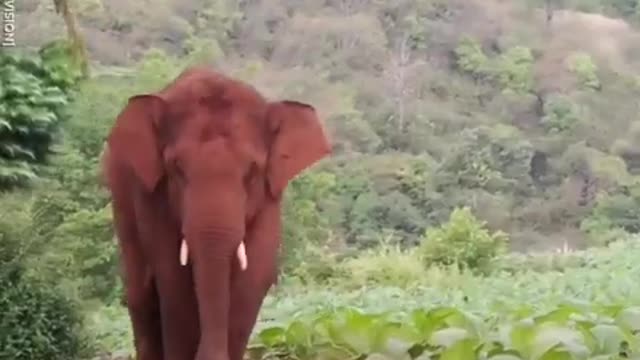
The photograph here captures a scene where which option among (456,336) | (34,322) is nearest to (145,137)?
(456,336)

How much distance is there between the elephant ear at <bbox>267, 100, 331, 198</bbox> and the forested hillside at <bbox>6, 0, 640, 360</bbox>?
9.64ft

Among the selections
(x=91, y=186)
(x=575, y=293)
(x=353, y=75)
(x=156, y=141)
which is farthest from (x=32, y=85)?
(x=156, y=141)

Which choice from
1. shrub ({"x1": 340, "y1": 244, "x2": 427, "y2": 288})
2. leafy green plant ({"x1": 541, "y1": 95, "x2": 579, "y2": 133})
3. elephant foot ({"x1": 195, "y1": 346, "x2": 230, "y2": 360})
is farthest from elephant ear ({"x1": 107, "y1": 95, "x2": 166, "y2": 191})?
leafy green plant ({"x1": 541, "y1": 95, "x2": 579, "y2": 133})

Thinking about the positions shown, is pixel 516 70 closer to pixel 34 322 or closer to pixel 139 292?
pixel 34 322

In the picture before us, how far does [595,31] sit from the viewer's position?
22.6ft

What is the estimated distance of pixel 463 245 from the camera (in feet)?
20.5

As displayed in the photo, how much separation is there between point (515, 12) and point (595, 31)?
0.40 m

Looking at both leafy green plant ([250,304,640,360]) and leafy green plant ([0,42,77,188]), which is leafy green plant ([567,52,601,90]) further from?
leafy green plant ([250,304,640,360])

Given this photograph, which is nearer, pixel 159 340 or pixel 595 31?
pixel 159 340

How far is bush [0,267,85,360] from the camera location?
397 centimetres

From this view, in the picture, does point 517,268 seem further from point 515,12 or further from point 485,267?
point 515,12

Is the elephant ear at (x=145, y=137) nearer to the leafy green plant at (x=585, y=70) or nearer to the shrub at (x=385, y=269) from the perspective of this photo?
the shrub at (x=385, y=269)

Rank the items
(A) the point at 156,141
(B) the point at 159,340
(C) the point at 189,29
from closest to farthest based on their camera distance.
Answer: (A) the point at 156,141 → (B) the point at 159,340 → (C) the point at 189,29

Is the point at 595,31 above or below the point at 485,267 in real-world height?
above
